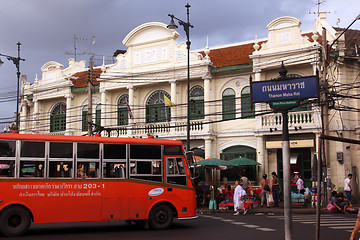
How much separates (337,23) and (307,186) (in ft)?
38.6

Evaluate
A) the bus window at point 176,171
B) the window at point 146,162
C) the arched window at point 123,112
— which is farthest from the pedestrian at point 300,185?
the arched window at point 123,112

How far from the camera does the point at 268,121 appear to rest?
1023 inches

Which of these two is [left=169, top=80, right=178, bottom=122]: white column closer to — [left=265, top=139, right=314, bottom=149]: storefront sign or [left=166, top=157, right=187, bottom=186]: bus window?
[left=265, top=139, right=314, bottom=149]: storefront sign

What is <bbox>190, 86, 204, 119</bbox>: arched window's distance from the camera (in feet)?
94.6

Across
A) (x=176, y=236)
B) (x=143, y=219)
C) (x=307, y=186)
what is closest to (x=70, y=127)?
(x=307, y=186)

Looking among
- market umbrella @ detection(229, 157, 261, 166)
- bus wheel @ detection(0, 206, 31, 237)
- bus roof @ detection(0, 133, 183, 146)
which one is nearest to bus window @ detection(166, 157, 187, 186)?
bus roof @ detection(0, 133, 183, 146)

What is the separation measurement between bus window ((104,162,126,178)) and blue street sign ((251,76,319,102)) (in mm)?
5643

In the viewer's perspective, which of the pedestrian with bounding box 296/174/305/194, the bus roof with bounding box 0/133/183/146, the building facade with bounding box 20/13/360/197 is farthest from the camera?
the building facade with bounding box 20/13/360/197

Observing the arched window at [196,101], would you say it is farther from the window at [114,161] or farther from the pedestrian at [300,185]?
the window at [114,161]

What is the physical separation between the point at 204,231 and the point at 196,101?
16.1 m

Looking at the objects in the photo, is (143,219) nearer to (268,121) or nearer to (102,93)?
(268,121)

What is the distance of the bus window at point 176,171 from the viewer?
14.7 metres

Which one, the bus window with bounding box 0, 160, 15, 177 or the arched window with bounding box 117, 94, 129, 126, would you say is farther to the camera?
the arched window with bounding box 117, 94, 129, 126

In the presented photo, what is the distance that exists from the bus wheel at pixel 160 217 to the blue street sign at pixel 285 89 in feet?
19.6
